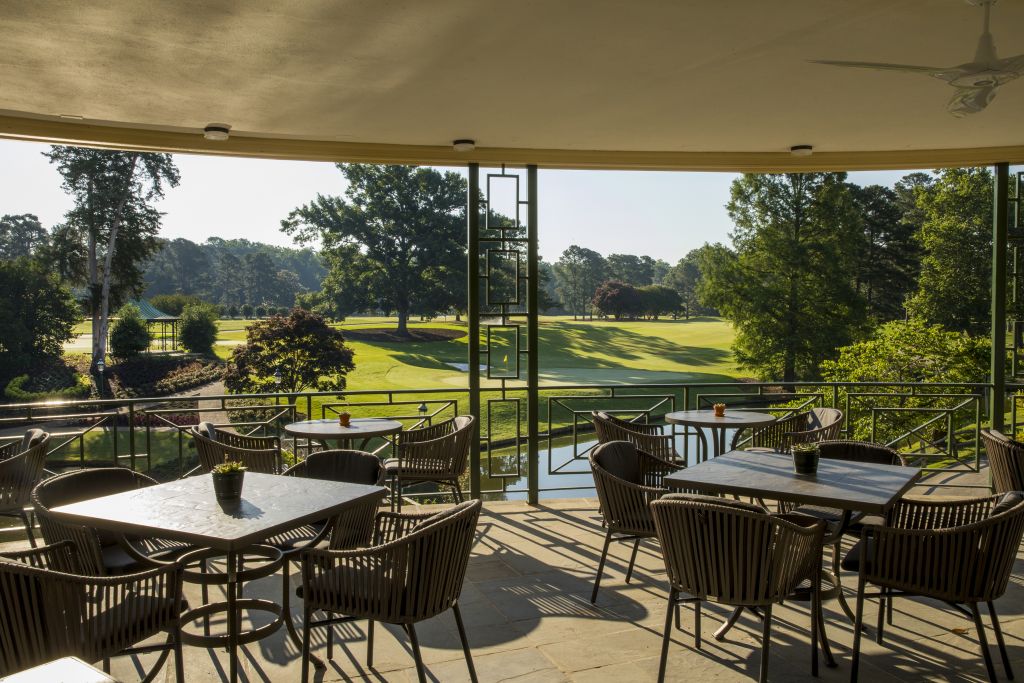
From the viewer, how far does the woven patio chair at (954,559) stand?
263 cm

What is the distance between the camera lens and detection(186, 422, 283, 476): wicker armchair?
166 inches

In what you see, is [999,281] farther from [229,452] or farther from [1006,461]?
[229,452]

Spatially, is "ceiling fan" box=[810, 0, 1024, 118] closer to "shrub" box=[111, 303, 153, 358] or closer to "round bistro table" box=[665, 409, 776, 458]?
"round bistro table" box=[665, 409, 776, 458]

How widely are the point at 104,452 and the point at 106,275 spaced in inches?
211

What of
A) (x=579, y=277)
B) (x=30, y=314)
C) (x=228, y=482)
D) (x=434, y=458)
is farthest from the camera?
(x=579, y=277)

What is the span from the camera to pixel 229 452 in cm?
421

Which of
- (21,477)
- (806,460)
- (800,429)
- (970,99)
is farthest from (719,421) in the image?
(21,477)

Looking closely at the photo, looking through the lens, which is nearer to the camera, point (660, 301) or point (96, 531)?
point (96, 531)

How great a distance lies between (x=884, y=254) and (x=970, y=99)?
70.5ft

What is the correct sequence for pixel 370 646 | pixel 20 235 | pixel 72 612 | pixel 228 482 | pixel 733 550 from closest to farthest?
pixel 72 612
pixel 733 550
pixel 228 482
pixel 370 646
pixel 20 235

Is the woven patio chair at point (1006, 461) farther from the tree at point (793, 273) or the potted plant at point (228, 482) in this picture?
the tree at point (793, 273)

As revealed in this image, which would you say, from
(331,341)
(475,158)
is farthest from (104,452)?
(475,158)

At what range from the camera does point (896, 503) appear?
294 cm

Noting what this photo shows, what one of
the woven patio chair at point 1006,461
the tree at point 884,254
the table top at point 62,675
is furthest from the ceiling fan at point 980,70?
the tree at point 884,254
